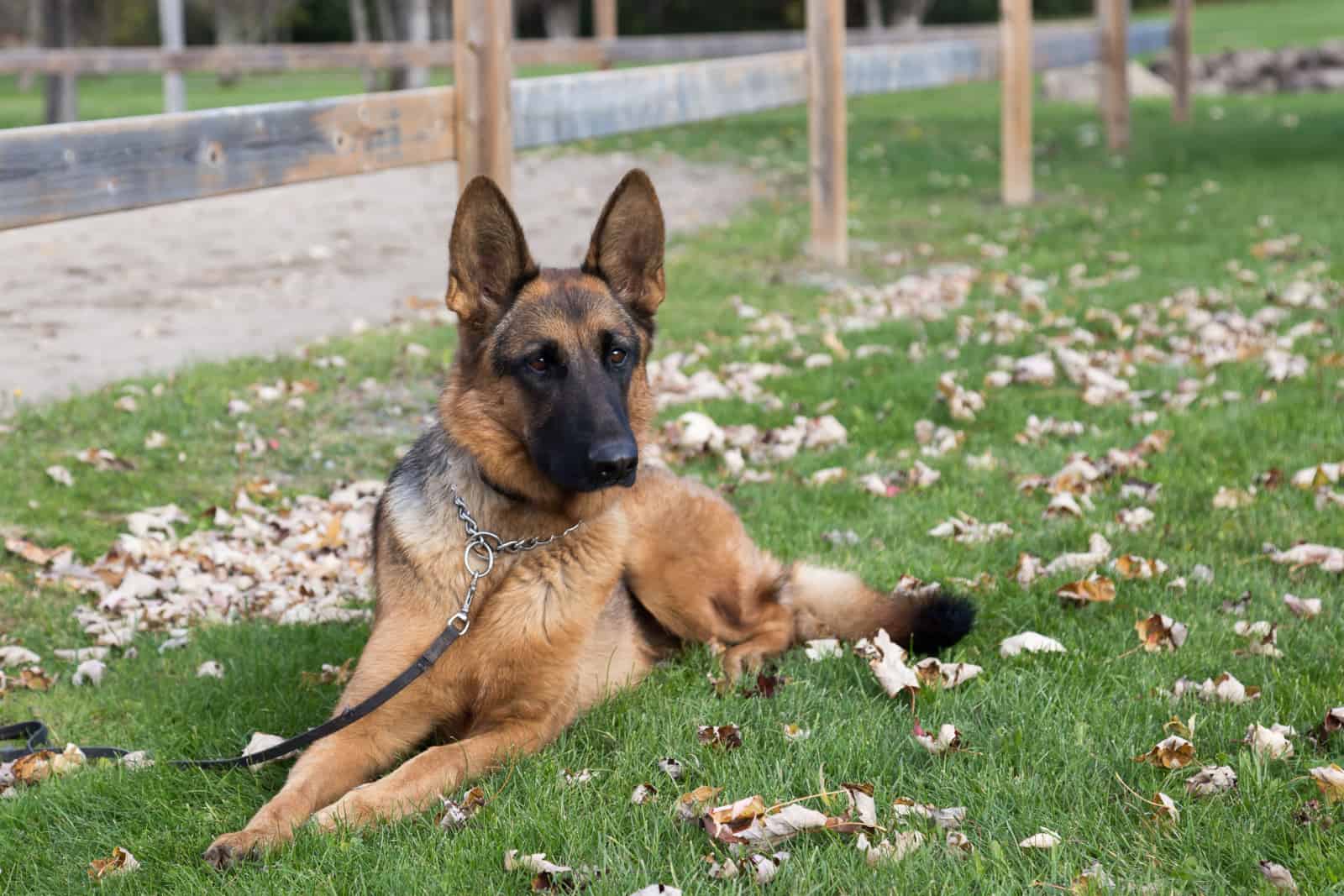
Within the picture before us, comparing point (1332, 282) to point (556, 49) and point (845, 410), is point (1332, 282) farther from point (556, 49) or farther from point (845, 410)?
point (556, 49)

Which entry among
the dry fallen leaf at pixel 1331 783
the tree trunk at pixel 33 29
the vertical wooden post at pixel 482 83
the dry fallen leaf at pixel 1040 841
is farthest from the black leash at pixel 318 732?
the tree trunk at pixel 33 29

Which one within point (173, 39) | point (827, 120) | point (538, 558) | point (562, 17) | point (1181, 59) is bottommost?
point (538, 558)

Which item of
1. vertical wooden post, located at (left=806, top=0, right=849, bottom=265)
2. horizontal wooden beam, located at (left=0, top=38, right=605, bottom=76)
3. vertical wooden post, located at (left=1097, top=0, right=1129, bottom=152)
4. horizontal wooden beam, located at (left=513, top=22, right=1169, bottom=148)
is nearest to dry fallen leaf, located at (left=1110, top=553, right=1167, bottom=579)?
horizontal wooden beam, located at (left=513, top=22, right=1169, bottom=148)

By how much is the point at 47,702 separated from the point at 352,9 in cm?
4107

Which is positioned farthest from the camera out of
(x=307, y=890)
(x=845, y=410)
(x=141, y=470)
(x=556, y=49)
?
(x=556, y=49)

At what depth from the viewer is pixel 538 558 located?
12.5 feet

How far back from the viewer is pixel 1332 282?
29.7 ft

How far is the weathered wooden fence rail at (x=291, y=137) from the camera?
190 inches

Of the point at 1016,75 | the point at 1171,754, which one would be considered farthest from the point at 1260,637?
the point at 1016,75

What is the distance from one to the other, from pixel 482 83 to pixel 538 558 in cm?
357

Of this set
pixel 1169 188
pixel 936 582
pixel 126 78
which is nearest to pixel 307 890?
pixel 936 582

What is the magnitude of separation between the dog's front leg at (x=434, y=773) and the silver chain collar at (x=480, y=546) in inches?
13.0

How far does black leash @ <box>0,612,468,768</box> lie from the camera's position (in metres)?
3.46

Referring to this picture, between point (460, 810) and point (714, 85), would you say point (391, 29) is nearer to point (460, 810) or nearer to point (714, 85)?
point (714, 85)
